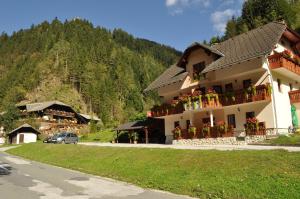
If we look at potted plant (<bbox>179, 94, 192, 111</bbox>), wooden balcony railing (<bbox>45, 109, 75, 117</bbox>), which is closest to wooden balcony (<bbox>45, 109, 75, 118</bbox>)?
wooden balcony railing (<bbox>45, 109, 75, 117</bbox>)

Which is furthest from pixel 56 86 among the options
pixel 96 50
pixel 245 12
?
pixel 245 12

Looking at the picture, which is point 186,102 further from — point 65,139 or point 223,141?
point 65,139

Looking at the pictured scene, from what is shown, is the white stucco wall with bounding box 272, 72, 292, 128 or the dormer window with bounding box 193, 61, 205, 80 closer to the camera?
the white stucco wall with bounding box 272, 72, 292, 128

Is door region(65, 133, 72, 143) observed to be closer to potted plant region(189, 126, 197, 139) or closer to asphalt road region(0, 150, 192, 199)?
potted plant region(189, 126, 197, 139)

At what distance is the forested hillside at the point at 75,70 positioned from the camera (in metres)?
110

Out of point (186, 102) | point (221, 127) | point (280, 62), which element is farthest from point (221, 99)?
point (280, 62)

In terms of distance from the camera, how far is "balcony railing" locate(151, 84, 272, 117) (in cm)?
2738

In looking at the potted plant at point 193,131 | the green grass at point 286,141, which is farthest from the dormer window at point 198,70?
the green grass at point 286,141

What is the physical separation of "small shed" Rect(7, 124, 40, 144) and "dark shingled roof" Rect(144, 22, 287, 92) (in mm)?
41395

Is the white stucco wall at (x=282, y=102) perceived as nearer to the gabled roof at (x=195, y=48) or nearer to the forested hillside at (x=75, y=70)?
the gabled roof at (x=195, y=48)

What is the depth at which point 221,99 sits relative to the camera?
3036cm

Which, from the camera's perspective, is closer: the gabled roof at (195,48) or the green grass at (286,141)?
the green grass at (286,141)

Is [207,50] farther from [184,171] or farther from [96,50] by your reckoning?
[96,50]

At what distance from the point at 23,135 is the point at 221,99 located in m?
51.1
